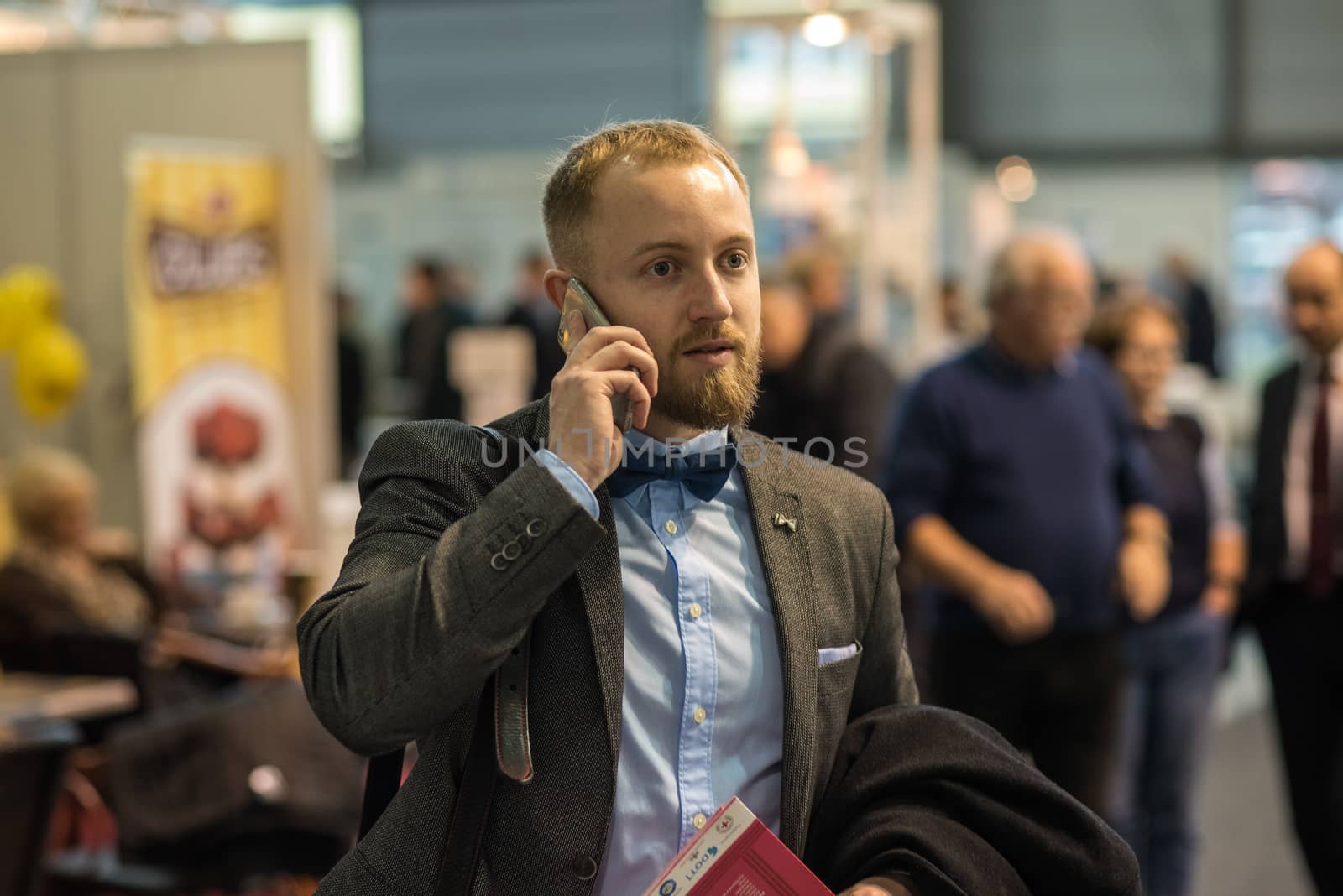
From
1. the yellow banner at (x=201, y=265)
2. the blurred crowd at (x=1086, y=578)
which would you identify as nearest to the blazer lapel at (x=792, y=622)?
the blurred crowd at (x=1086, y=578)

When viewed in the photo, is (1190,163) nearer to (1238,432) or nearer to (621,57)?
(1238,432)

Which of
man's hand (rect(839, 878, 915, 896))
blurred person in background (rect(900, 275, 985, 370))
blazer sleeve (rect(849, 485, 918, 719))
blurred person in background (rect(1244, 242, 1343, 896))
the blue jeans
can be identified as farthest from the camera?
blurred person in background (rect(900, 275, 985, 370))

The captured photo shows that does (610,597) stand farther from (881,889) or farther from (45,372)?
(45,372)

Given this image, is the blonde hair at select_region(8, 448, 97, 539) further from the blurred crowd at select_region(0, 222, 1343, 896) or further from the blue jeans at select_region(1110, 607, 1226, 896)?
the blue jeans at select_region(1110, 607, 1226, 896)

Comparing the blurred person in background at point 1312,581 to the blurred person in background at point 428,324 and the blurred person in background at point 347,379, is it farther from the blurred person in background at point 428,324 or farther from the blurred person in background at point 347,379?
the blurred person in background at point 347,379

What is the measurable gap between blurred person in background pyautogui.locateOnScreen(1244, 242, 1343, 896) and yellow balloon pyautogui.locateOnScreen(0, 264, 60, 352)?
4.79 m

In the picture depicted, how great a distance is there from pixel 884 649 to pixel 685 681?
0.82ft

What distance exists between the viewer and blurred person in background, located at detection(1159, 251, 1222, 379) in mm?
12734

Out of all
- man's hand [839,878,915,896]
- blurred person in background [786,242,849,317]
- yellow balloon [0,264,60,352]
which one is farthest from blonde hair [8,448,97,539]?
man's hand [839,878,915,896]

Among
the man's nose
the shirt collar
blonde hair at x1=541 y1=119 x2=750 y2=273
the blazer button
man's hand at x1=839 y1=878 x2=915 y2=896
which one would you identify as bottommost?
man's hand at x1=839 y1=878 x2=915 y2=896

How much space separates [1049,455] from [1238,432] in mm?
→ 9595

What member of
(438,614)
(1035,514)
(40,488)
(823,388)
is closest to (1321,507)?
(1035,514)

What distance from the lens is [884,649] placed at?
1553 millimetres

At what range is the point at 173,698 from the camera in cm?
497
